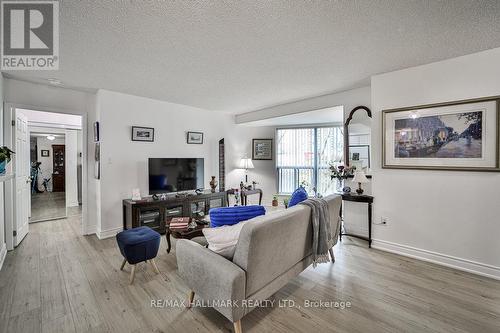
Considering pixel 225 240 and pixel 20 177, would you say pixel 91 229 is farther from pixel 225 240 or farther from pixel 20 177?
pixel 225 240

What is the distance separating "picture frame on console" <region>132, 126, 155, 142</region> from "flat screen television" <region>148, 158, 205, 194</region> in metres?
0.45

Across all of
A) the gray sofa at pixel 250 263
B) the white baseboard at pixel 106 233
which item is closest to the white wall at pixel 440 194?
the gray sofa at pixel 250 263

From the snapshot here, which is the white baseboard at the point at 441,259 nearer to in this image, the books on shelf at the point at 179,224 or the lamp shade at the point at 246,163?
the books on shelf at the point at 179,224

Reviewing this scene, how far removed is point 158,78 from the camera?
10.7 feet

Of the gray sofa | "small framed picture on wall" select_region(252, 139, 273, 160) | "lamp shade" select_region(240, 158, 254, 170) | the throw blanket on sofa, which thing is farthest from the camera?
"small framed picture on wall" select_region(252, 139, 273, 160)

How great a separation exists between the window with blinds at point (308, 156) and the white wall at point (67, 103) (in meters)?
4.35

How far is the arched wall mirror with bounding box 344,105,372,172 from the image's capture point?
3.64m

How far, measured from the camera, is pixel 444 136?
2.75 metres

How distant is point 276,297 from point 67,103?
14.6 feet

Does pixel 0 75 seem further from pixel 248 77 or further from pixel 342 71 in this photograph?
pixel 342 71

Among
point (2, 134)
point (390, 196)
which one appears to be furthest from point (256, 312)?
point (2, 134)

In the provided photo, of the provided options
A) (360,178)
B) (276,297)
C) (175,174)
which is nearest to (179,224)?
(276,297)

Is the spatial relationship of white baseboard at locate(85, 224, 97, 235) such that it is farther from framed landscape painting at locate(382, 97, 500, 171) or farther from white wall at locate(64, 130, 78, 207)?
framed landscape painting at locate(382, 97, 500, 171)

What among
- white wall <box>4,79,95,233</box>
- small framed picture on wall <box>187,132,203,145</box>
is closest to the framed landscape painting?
small framed picture on wall <box>187,132,203,145</box>
